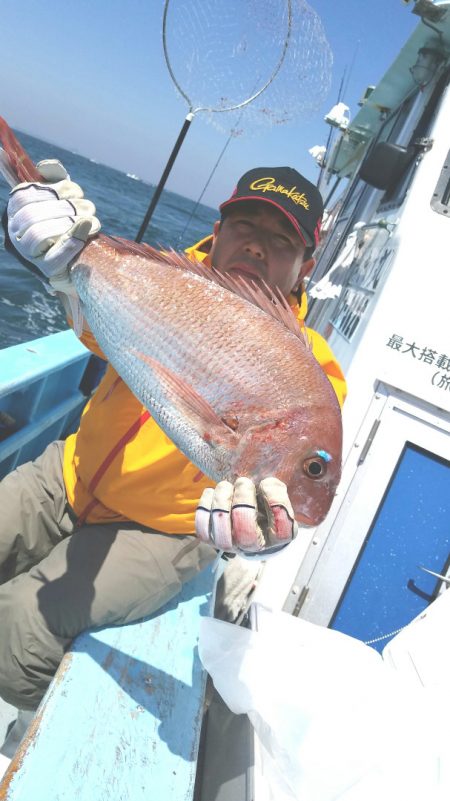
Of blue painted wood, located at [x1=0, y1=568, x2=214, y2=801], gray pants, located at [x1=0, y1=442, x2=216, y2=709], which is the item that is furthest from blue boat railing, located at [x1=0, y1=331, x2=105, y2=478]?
blue painted wood, located at [x1=0, y1=568, x2=214, y2=801]

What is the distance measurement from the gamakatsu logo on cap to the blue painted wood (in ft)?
6.14

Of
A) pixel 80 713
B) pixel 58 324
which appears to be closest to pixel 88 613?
pixel 80 713

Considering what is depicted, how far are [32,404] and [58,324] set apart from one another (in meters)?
6.48

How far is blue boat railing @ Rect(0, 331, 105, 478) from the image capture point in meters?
2.86

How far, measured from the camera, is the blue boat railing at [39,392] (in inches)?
113

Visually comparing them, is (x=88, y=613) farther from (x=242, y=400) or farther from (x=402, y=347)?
(x=402, y=347)

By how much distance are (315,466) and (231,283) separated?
70 centimetres

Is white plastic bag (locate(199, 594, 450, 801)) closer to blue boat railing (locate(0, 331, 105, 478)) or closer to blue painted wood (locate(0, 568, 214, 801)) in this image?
blue painted wood (locate(0, 568, 214, 801))

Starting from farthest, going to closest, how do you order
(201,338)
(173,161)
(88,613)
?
(173,161) < (88,613) < (201,338)

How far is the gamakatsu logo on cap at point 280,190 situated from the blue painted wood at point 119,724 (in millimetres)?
1870

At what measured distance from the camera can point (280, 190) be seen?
218cm

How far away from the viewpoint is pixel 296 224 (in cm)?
213

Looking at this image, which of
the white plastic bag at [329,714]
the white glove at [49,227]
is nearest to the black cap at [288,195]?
the white glove at [49,227]

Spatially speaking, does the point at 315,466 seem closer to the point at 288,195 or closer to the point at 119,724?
the point at 119,724
